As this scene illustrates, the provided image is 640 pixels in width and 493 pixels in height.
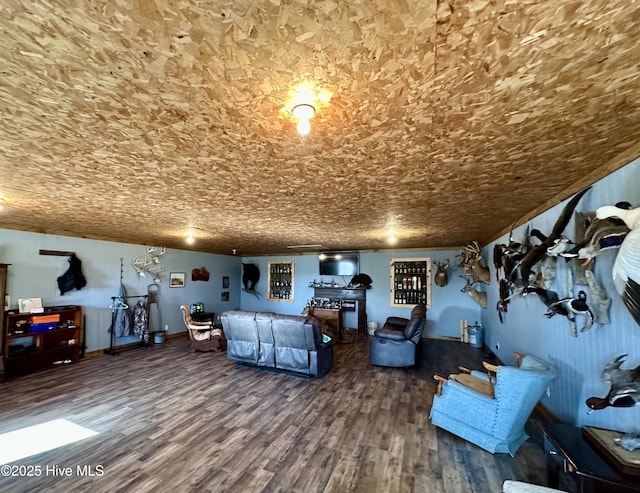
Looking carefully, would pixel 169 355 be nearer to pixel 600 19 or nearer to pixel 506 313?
pixel 506 313

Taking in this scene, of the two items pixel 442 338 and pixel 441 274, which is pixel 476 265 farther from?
pixel 442 338

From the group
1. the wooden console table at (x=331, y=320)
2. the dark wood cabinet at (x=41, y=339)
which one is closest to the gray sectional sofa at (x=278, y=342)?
the wooden console table at (x=331, y=320)

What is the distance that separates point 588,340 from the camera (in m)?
2.35

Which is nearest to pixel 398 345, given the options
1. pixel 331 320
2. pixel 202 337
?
pixel 331 320

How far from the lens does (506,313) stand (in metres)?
4.65

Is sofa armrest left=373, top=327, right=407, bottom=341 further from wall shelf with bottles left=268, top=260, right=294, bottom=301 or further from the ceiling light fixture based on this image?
wall shelf with bottles left=268, top=260, right=294, bottom=301

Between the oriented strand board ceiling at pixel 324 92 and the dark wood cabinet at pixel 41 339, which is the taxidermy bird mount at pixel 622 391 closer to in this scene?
the oriented strand board ceiling at pixel 324 92

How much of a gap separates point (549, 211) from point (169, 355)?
274 inches

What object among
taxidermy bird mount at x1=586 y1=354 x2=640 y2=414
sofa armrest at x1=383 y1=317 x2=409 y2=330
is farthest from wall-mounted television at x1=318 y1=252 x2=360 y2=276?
taxidermy bird mount at x1=586 y1=354 x2=640 y2=414

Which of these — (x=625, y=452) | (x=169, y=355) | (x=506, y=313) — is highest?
(x=506, y=313)

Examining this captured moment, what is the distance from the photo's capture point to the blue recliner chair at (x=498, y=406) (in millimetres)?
2400

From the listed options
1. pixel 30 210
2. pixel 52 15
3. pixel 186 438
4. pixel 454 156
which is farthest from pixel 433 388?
pixel 30 210

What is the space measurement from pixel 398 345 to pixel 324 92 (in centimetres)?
473

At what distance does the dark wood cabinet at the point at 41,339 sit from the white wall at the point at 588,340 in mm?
7442
